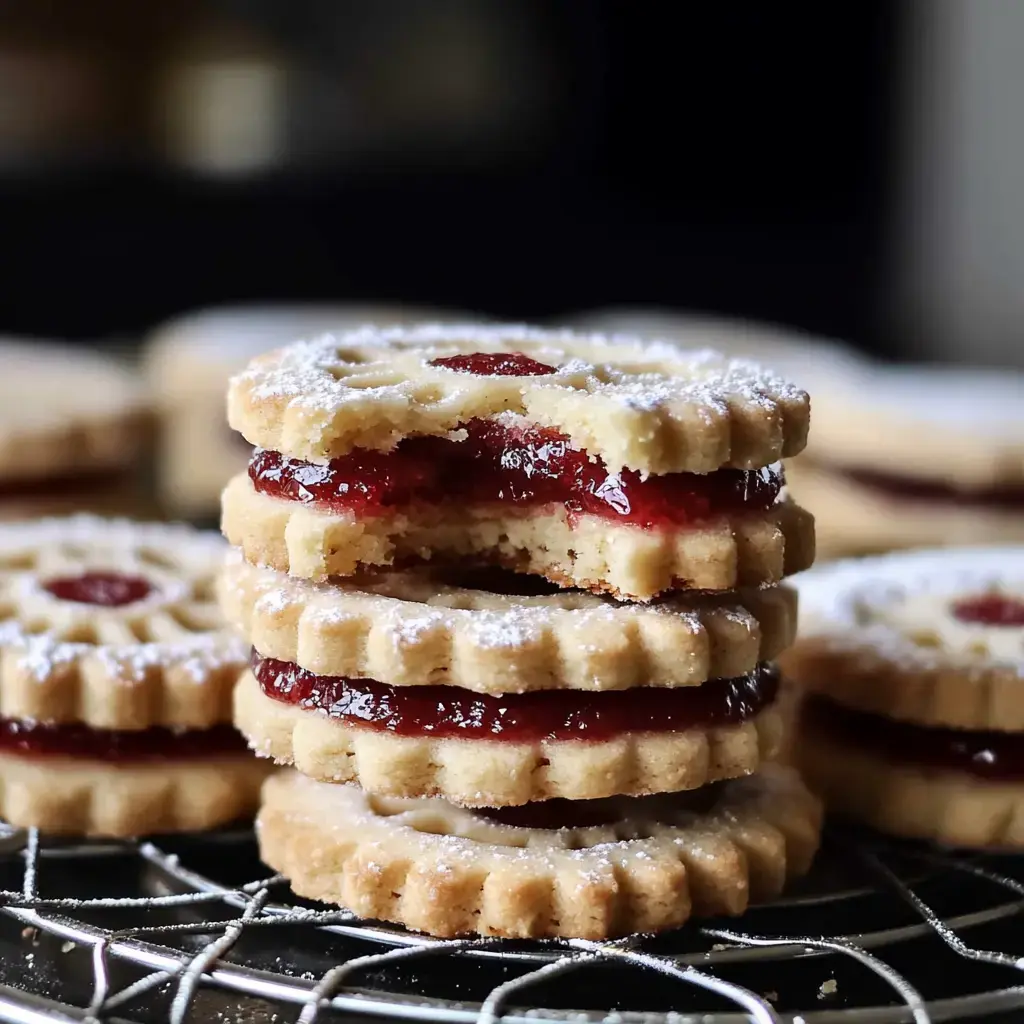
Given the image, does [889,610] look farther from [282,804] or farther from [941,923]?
[282,804]

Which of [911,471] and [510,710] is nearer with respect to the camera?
[510,710]

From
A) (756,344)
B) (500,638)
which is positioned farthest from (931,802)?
(756,344)

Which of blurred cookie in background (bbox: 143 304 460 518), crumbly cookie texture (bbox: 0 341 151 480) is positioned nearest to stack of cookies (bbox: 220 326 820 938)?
crumbly cookie texture (bbox: 0 341 151 480)

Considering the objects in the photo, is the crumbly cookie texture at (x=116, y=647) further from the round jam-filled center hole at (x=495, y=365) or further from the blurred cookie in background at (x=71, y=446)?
the blurred cookie in background at (x=71, y=446)

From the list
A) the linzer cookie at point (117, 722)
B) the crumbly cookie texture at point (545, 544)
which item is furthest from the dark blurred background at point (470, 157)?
the crumbly cookie texture at point (545, 544)

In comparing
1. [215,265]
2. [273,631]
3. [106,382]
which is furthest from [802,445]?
[215,265]

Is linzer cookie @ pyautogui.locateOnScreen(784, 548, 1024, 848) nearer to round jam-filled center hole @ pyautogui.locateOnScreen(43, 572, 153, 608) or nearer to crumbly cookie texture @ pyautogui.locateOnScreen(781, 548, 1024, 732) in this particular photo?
crumbly cookie texture @ pyautogui.locateOnScreen(781, 548, 1024, 732)

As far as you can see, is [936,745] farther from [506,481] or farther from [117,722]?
[117,722]
